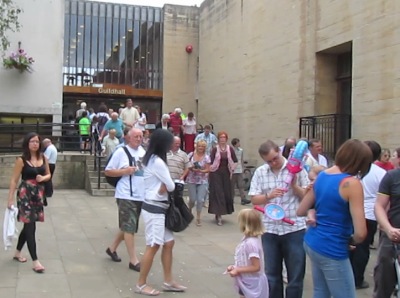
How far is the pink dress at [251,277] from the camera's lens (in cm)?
416

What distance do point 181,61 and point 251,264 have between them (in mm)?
21223

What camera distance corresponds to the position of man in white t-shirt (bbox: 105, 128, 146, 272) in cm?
614

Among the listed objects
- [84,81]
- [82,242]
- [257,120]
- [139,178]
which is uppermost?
[84,81]

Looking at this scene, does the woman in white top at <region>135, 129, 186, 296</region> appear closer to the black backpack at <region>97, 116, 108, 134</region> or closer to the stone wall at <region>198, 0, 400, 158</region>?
the stone wall at <region>198, 0, 400, 158</region>

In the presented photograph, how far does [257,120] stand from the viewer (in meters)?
17.0

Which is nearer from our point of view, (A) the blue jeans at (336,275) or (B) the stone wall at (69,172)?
(A) the blue jeans at (336,275)

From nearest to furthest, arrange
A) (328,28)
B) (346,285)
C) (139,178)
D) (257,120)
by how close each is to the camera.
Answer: (346,285) → (139,178) → (328,28) → (257,120)

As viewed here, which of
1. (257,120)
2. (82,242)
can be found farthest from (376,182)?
(257,120)

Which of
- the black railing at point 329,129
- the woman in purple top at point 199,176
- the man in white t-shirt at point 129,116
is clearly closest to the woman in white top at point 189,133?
the man in white t-shirt at point 129,116

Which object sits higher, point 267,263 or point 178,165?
point 178,165

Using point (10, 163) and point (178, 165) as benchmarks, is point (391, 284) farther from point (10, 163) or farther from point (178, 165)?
point (10, 163)

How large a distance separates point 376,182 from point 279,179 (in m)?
1.90

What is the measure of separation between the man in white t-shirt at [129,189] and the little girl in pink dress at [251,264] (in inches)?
87.8

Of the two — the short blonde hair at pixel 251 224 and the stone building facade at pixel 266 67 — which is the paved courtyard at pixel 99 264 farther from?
the stone building facade at pixel 266 67
